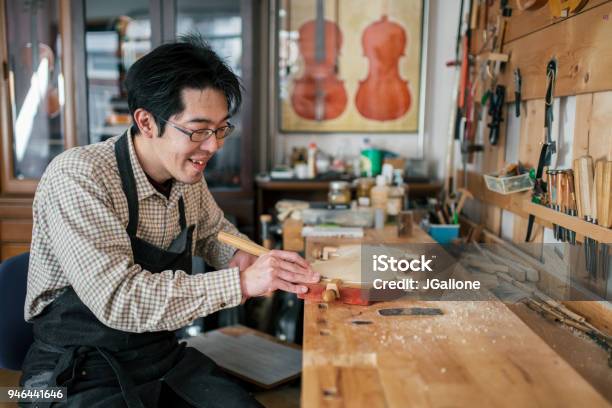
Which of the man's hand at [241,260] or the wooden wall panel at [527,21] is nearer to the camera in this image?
the man's hand at [241,260]

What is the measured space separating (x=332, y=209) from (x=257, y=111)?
1123 mm

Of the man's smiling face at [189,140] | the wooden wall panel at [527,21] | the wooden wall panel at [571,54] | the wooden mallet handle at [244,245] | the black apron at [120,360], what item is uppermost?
the wooden wall panel at [527,21]

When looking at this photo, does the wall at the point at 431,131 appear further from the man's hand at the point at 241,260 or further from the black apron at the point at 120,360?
the black apron at the point at 120,360

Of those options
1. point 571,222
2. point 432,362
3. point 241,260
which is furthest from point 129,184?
point 571,222

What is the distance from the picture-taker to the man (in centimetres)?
132

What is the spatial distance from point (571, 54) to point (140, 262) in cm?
149

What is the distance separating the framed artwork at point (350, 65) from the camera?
338 centimetres

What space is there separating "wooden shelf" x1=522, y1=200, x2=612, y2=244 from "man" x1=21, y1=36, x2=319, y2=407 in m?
0.79

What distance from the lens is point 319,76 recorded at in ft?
11.3

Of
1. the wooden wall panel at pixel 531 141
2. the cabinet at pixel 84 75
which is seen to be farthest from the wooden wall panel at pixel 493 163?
the cabinet at pixel 84 75

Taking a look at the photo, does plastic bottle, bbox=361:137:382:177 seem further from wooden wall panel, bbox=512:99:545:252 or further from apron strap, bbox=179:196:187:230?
apron strap, bbox=179:196:187:230

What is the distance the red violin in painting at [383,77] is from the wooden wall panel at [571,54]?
1.18 metres

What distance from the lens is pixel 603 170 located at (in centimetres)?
154

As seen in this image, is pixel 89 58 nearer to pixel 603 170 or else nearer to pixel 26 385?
pixel 26 385
